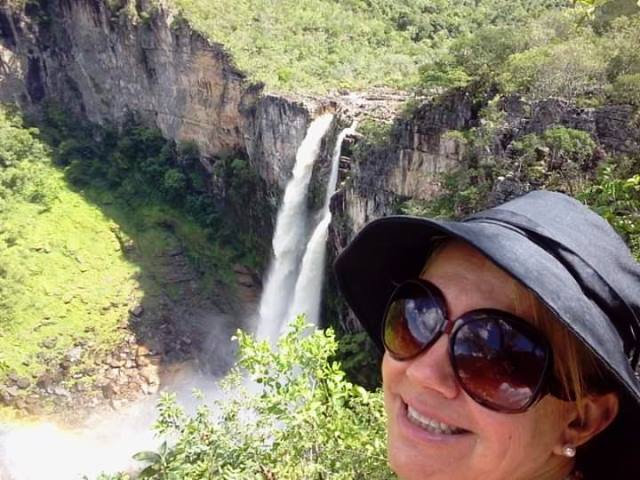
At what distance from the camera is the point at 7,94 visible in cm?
2839

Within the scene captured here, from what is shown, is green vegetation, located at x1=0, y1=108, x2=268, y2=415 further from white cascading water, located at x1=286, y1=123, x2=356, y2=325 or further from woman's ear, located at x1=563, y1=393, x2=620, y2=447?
woman's ear, located at x1=563, y1=393, x2=620, y2=447

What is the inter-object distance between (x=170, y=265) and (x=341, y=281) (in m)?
22.3

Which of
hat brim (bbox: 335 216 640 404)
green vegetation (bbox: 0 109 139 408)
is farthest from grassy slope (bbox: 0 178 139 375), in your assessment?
hat brim (bbox: 335 216 640 404)

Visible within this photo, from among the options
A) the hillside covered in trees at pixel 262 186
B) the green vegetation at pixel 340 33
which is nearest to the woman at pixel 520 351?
the hillside covered in trees at pixel 262 186

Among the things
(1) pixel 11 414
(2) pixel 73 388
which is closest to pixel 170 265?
(2) pixel 73 388

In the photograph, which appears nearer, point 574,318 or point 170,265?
point 574,318

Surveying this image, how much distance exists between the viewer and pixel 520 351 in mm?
1192

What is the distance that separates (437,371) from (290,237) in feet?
58.6

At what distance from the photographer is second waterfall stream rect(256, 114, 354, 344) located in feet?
57.1

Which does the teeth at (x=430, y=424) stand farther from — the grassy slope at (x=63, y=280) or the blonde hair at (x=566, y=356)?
the grassy slope at (x=63, y=280)

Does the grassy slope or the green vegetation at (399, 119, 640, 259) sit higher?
the green vegetation at (399, 119, 640, 259)

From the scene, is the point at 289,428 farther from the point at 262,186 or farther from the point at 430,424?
the point at 262,186

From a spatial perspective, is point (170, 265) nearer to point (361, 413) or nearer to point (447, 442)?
point (361, 413)

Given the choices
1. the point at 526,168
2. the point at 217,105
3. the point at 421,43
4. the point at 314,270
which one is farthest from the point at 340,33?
the point at 526,168
